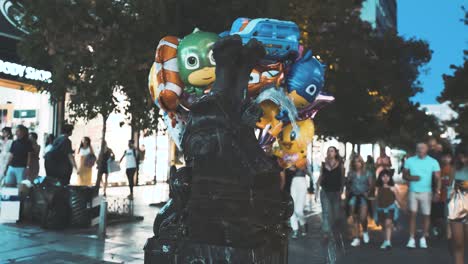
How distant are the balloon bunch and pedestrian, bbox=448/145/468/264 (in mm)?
3038

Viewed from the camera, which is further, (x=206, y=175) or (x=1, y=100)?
(x=1, y=100)

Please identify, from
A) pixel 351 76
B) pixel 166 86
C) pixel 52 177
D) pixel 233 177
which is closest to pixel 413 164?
pixel 166 86

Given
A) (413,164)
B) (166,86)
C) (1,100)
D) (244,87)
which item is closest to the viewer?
(244,87)

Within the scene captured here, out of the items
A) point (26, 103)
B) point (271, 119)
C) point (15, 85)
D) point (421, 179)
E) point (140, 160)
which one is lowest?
point (421, 179)

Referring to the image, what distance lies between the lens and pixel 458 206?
668 centimetres

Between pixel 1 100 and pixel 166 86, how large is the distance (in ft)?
30.9

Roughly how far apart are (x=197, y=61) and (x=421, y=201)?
4853 mm

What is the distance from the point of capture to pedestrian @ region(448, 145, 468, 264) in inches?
263

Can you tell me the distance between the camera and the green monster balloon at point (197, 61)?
8.73 meters

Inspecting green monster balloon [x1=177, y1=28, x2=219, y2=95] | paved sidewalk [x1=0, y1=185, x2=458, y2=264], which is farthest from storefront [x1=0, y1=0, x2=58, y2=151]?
green monster balloon [x1=177, y1=28, x2=219, y2=95]

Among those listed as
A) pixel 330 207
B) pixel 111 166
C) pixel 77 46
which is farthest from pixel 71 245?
pixel 111 166

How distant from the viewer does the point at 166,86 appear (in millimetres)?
9094

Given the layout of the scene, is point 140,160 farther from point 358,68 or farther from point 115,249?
point 115,249

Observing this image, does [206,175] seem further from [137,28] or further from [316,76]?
[137,28]
